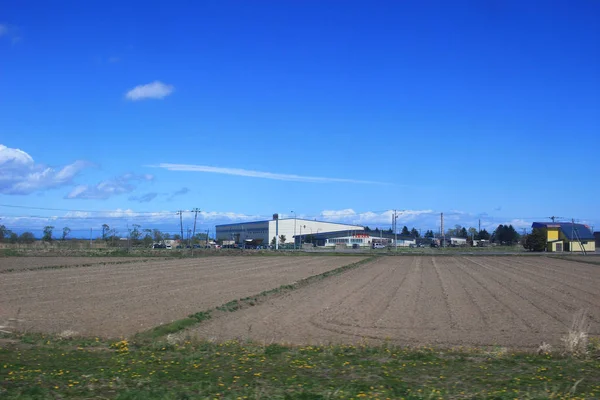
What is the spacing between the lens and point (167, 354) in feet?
41.9

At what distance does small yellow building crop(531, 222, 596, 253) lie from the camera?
112 m

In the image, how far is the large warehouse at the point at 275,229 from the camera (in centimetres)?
16600

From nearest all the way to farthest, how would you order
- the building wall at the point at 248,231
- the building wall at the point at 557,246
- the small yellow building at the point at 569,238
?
the building wall at the point at 557,246 < the small yellow building at the point at 569,238 < the building wall at the point at 248,231

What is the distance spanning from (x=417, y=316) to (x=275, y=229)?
14493 cm

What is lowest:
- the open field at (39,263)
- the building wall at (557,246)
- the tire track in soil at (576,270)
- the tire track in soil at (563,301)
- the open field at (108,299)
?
the open field at (108,299)

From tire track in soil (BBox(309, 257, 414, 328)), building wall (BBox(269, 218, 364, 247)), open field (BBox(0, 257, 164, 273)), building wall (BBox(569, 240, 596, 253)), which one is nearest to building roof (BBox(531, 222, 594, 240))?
building wall (BBox(569, 240, 596, 253))

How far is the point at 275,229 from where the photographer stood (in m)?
166

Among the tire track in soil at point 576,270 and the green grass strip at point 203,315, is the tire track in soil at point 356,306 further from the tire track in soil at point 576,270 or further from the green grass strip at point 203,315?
the tire track in soil at point 576,270

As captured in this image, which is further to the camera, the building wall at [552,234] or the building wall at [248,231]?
the building wall at [248,231]

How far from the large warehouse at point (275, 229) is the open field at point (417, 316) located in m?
124

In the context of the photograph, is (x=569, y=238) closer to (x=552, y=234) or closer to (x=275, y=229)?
(x=552, y=234)

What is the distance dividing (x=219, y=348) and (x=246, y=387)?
4.36 metres

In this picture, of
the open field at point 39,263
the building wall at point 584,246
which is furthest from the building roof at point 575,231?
the open field at point 39,263

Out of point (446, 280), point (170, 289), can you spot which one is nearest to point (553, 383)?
point (170, 289)
